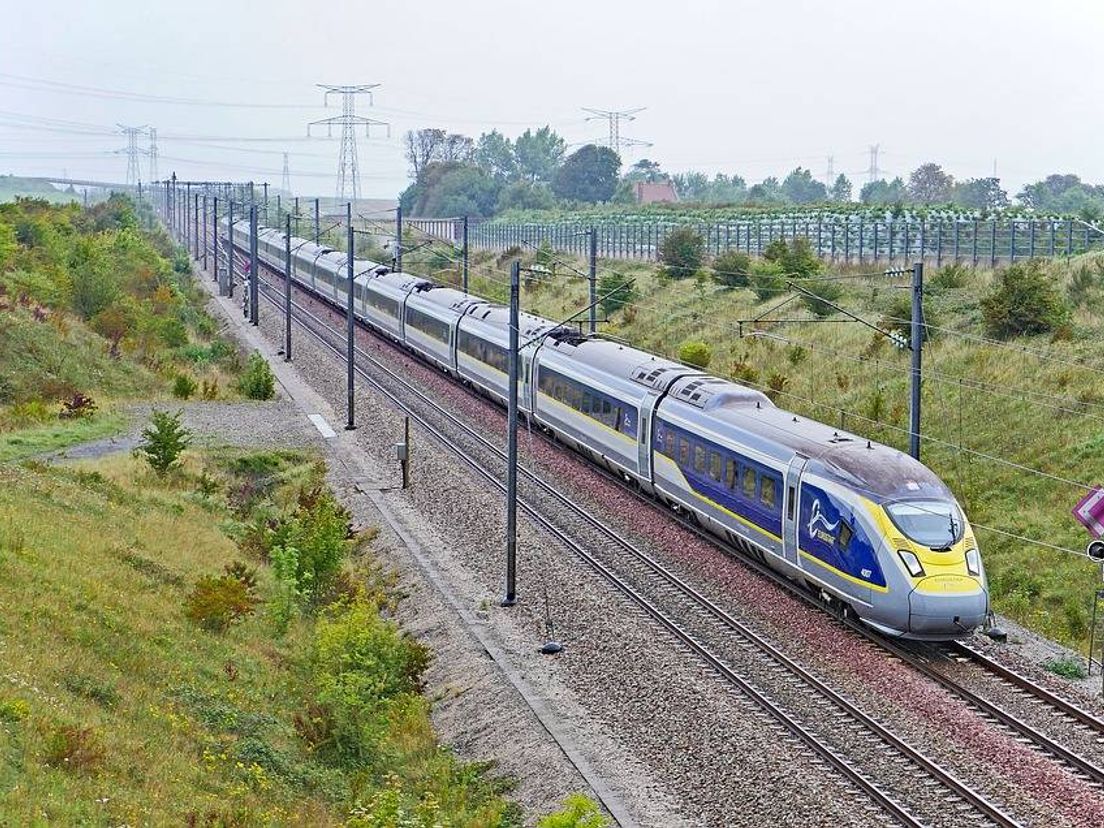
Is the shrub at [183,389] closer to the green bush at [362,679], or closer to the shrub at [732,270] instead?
the shrub at [732,270]

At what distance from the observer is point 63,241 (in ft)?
277

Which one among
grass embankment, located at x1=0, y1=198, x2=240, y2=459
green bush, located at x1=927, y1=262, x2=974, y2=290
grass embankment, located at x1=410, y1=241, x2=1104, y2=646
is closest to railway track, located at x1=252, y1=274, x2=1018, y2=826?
grass embankment, located at x1=410, y1=241, x2=1104, y2=646

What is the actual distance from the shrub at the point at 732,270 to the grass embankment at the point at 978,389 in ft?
5.54

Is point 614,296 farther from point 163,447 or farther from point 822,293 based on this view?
point 163,447

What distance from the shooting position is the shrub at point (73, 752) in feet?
51.5

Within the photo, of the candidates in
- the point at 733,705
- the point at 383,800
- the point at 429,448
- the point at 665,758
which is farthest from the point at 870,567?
the point at 429,448

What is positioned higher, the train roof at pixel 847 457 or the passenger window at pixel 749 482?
the train roof at pixel 847 457

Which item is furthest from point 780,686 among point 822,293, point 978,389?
point 822,293

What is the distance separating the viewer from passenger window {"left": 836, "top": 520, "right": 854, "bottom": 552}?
23.4m

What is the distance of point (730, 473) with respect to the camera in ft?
92.5

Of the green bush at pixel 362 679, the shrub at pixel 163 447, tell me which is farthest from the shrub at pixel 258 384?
the green bush at pixel 362 679

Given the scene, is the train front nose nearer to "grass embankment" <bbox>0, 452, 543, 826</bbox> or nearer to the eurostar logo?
the eurostar logo

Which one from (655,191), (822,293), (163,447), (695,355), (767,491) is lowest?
(163,447)

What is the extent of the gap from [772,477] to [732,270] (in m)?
41.8
